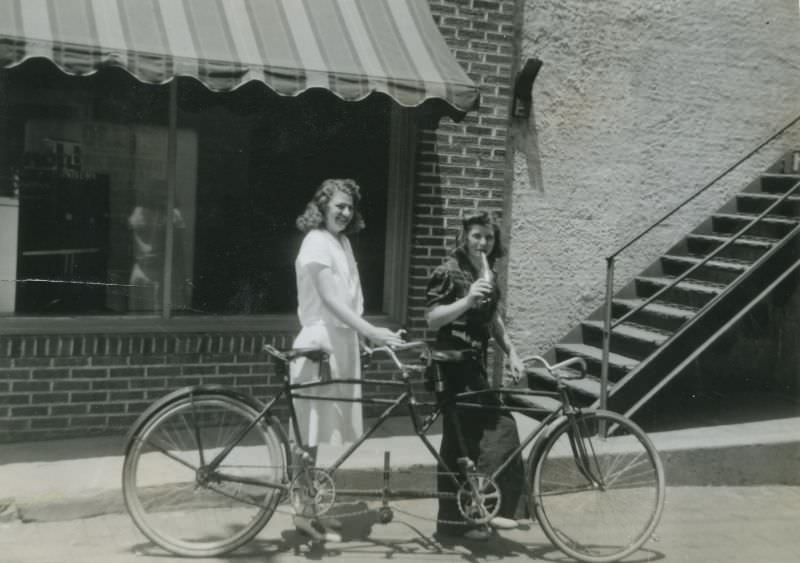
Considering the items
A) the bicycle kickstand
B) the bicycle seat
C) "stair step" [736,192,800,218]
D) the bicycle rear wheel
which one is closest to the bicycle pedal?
the bicycle kickstand

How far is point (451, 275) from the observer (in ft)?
15.6

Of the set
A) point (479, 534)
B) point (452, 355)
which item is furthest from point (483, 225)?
point (479, 534)

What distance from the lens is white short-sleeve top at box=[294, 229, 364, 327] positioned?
4703 mm

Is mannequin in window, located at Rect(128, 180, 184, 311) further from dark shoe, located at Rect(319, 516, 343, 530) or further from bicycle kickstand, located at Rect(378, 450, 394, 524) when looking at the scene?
bicycle kickstand, located at Rect(378, 450, 394, 524)

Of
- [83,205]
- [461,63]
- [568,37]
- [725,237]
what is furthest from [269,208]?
[725,237]

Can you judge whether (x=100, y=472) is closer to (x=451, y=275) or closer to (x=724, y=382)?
(x=451, y=275)

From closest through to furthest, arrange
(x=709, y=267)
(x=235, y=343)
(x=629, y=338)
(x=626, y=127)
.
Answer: (x=235, y=343), (x=629, y=338), (x=709, y=267), (x=626, y=127)

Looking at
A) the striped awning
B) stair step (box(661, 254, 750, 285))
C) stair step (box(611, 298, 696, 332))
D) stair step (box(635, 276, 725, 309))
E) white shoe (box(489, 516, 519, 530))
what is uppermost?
the striped awning

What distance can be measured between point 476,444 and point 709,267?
3911mm

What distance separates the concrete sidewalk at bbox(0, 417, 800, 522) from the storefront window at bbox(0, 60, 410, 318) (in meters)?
1.06

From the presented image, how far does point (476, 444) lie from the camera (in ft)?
15.5

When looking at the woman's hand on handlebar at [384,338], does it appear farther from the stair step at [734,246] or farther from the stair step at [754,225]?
the stair step at [754,225]

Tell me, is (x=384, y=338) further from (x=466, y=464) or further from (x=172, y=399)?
(x=172, y=399)

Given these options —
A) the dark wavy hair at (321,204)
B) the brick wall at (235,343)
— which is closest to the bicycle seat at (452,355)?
the dark wavy hair at (321,204)
